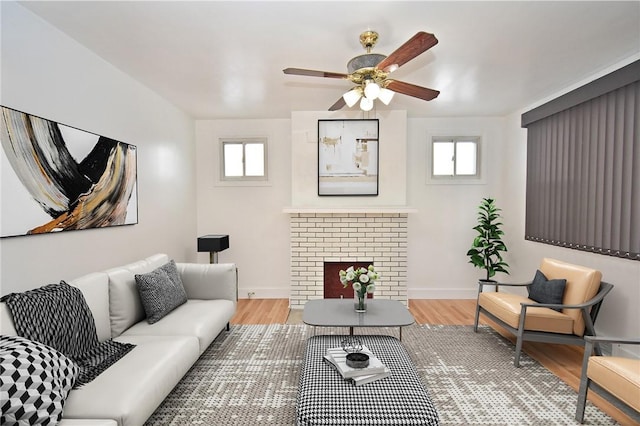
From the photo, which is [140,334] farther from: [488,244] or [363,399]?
[488,244]

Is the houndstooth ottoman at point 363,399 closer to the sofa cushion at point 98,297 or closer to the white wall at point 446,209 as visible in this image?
the sofa cushion at point 98,297

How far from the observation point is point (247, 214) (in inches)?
202

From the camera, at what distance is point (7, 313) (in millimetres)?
1811

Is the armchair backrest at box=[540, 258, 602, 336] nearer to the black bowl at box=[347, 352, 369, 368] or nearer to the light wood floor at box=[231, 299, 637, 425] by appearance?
the light wood floor at box=[231, 299, 637, 425]

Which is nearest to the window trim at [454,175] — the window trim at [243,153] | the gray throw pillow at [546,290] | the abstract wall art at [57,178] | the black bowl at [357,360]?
the gray throw pillow at [546,290]

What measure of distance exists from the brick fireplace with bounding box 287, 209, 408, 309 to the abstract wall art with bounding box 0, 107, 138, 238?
7.32 feet

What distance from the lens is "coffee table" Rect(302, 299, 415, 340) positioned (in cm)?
279

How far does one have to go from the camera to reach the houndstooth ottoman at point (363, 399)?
1754 mm

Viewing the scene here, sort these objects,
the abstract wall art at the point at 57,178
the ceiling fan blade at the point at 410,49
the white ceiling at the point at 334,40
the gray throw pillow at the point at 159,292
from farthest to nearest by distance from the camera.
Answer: the gray throw pillow at the point at 159,292
the white ceiling at the point at 334,40
the abstract wall art at the point at 57,178
the ceiling fan blade at the point at 410,49

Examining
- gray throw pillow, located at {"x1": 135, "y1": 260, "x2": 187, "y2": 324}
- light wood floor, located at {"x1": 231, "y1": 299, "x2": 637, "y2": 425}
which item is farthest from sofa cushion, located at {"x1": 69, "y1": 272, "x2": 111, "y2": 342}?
light wood floor, located at {"x1": 231, "y1": 299, "x2": 637, "y2": 425}

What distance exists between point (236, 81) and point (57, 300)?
253 centimetres

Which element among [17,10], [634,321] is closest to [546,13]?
[634,321]

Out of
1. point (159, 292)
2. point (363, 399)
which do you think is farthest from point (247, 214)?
point (363, 399)

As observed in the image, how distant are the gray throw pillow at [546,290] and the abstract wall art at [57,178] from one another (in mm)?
4207
